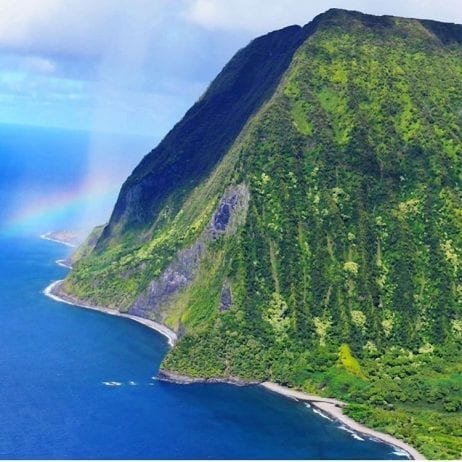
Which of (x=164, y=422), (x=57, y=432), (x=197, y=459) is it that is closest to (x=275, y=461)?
(x=197, y=459)

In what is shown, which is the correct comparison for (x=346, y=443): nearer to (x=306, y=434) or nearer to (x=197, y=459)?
(x=306, y=434)

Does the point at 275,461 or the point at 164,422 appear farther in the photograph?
the point at 164,422

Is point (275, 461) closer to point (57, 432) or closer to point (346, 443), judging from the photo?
point (346, 443)

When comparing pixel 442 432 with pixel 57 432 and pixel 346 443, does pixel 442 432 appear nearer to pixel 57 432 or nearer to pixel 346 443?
pixel 346 443

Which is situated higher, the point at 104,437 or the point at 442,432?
the point at 442,432

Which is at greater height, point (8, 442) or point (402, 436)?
point (402, 436)

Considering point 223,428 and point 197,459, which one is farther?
point 223,428

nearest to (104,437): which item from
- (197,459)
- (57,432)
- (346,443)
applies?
(57,432)
